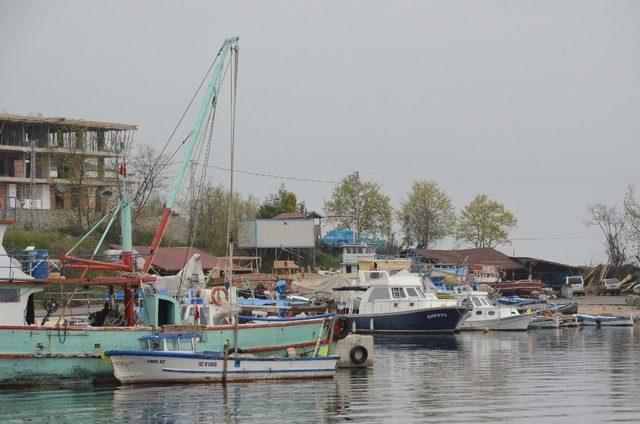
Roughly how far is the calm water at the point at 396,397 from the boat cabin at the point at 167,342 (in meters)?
2.08

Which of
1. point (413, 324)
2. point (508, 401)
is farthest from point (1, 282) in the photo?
point (413, 324)

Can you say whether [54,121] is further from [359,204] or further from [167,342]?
[167,342]

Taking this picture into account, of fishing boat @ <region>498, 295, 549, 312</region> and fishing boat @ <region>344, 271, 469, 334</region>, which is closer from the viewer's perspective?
fishing boat @ <region>344, 271, 469, 334</region>

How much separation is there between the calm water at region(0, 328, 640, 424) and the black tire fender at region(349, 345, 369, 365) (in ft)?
3.15

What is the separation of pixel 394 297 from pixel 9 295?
33648 millimetres

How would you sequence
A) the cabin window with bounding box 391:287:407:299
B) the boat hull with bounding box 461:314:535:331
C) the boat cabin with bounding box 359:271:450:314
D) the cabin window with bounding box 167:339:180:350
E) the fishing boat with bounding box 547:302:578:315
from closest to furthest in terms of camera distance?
the cabin window with bounding box 167:339:180:350
the boat cabin with bounding box 359:271:450:314
the cabin window with bounding box 391:287:407:299
the boat hull with bounding box 461:314:535:331
the fishing boat with bounding box 547:302:578:315

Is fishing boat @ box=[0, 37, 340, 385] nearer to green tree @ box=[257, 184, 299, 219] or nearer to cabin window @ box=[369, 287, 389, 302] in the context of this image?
cabin window @ box=[369, 287, 389, 302]

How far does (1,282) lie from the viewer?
36594 millimetres

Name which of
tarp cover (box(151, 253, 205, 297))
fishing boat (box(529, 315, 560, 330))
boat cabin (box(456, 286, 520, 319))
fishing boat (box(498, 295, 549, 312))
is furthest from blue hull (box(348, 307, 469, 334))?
tarp cover (box(151, 253, 205, 297))

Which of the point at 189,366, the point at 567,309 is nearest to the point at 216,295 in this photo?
the point at 189,366

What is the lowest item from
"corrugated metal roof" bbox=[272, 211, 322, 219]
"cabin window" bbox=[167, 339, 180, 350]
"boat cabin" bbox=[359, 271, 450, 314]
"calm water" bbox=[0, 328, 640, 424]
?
"calm water" bbox=[0, 328, 640, 424]

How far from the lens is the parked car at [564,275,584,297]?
102 metres

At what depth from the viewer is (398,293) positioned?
67188mm

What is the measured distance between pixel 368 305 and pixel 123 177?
29.0 meters
